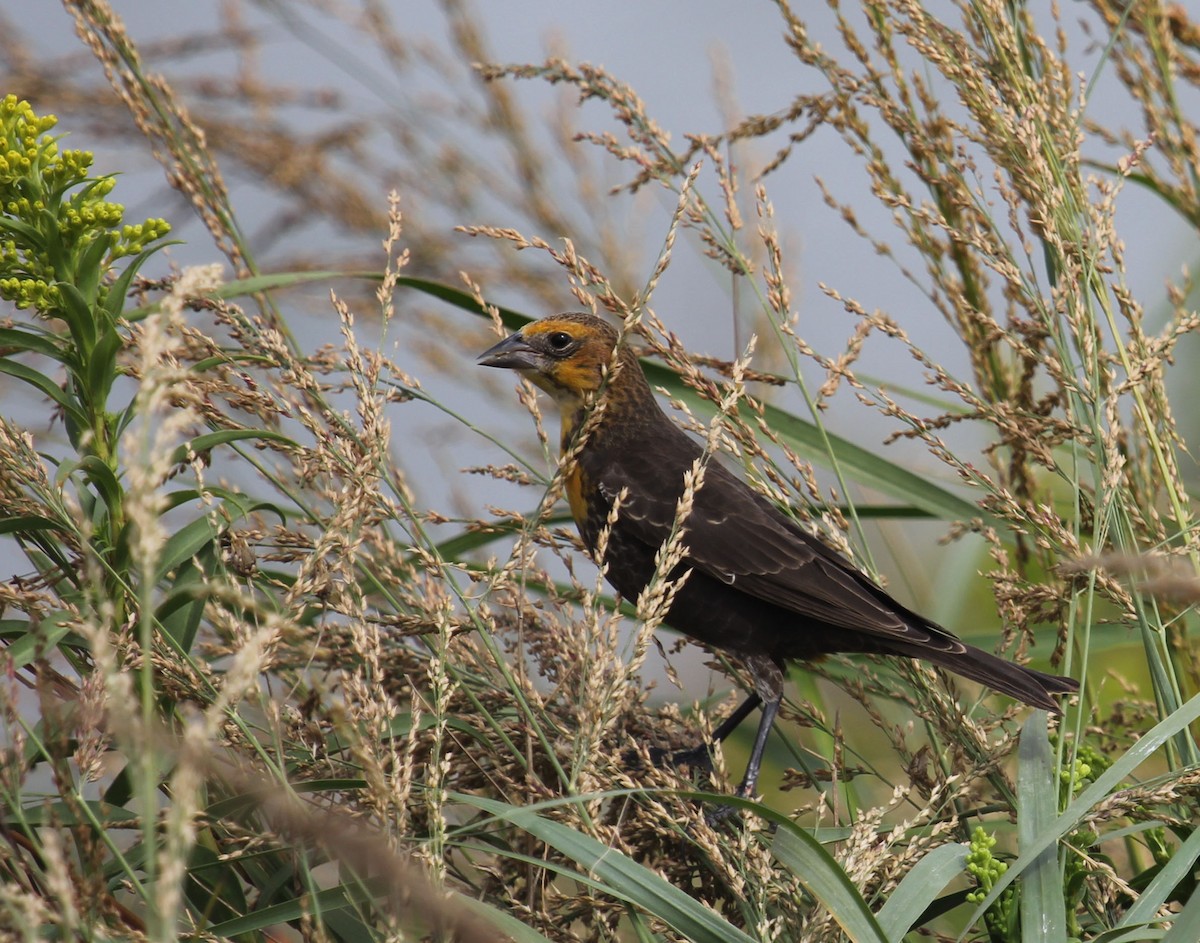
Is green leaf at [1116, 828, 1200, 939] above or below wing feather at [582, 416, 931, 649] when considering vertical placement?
below

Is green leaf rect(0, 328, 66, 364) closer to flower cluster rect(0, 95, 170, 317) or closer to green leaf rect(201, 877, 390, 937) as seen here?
flower cluster rect(0, 95, 170, 317)

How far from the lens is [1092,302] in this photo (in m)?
2.28

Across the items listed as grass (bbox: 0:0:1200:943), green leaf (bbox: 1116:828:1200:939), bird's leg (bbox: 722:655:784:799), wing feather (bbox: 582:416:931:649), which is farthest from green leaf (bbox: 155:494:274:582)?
green leaf (bbox: 1116:828:1200:939)

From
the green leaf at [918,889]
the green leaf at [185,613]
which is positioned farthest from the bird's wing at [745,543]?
the green leaf at [185,613]

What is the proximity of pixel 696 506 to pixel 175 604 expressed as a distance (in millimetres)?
1369

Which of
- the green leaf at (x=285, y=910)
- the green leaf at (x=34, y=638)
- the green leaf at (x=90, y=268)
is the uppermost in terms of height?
the green leaf at (x=90, y=268)

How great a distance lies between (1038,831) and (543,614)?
88 cm

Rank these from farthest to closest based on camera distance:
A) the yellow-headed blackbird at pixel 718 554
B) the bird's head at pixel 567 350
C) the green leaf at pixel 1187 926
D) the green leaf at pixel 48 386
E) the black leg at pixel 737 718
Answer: the bird's head at pixel 567 350
the black leg at pixel 737 718
the yellow-headed blackbird at pixel 718 554
the green leaf at pixel 48 386
the green leaf at pixel 1187 926

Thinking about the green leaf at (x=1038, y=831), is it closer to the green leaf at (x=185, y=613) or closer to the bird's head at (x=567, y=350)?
the green leaf at (x=185, y=613)

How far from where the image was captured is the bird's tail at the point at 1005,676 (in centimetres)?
215

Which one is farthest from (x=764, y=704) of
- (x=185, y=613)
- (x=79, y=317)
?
(x=79, y=317)

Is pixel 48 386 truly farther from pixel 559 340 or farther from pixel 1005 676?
pixel 1005 676

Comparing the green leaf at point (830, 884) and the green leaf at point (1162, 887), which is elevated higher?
the green leaf at point (1162, 887)

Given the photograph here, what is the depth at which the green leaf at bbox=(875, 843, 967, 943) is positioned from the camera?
1639 mm
